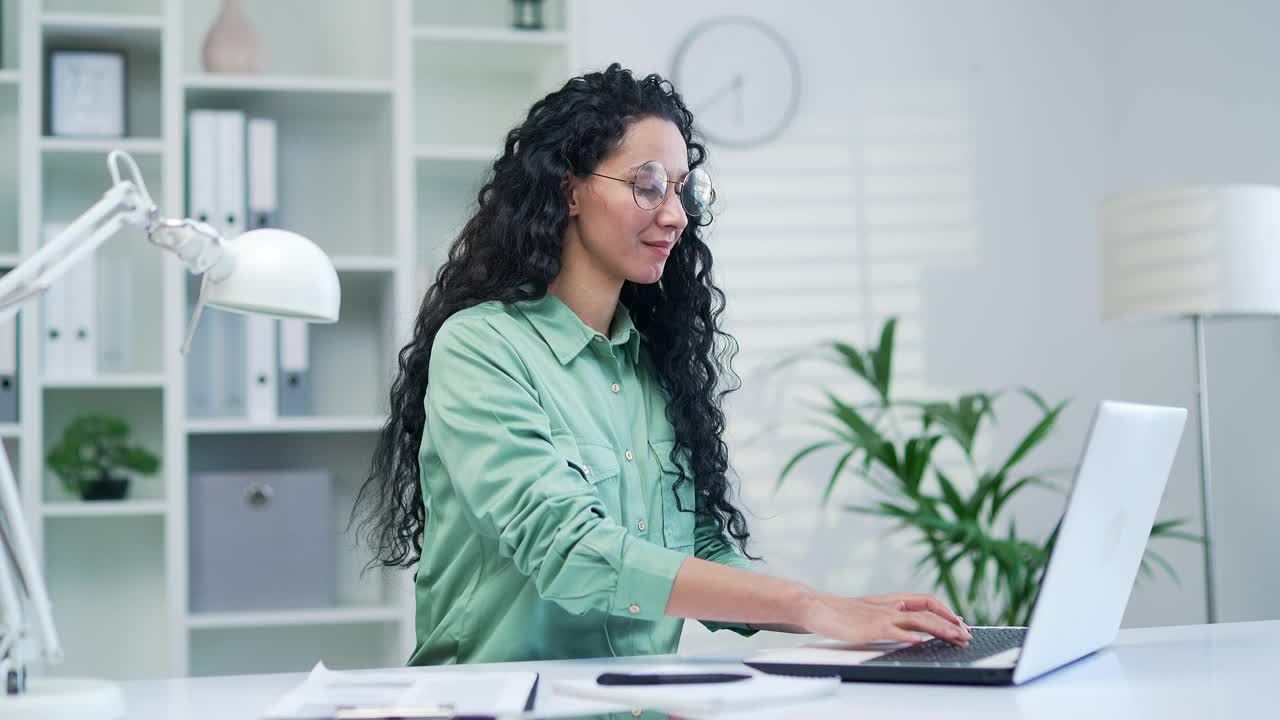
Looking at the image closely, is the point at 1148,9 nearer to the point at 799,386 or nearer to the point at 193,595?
the point at 799,386

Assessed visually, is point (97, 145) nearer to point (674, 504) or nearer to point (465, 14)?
point (465, 14)

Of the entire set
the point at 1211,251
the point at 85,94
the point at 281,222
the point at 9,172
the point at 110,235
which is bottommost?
the point at 110,235

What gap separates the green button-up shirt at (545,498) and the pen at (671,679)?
16cm

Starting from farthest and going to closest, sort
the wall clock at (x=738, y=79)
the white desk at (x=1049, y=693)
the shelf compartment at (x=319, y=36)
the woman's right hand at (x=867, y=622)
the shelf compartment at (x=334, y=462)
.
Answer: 1. the wall clock at (x=738, y=79)
2. the shelf compartment at (x=319, y=36)
3. the shelf compartment at (x=334, y=462)
4. the woman's right hand at (x=867, y=622)
5. the white desk at (x=1049, y=693)

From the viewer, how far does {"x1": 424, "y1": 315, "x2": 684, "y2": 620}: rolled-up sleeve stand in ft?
4.14

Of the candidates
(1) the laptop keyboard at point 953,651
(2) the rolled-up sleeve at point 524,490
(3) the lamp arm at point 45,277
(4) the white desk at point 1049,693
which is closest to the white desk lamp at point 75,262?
(3) the lamp arm at point 45,277

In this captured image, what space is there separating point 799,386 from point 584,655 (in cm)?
185

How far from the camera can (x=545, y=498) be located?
128cm

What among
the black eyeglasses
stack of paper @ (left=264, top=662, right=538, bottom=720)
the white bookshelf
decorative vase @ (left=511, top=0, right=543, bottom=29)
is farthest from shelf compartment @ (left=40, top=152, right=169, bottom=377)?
stack of paper @ (left=264, top=662, right=538, bottom=720)

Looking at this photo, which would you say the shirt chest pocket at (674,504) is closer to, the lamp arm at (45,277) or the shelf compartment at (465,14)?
the lamp arm at (45,277)

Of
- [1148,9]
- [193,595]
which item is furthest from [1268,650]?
[1148,9]

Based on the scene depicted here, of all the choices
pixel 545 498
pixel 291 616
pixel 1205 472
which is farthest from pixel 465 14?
pixel 545 498

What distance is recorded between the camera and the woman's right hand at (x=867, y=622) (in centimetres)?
122

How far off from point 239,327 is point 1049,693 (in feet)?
6.91
